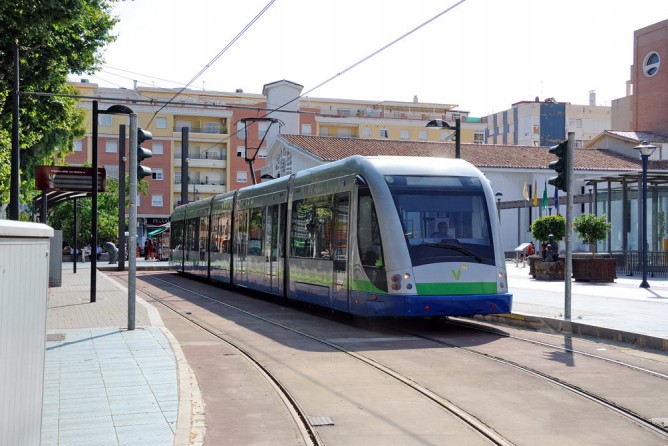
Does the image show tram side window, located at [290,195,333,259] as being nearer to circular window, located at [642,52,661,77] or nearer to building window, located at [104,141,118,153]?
circular window, located at [642,52,661,77]

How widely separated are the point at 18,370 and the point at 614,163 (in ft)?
205

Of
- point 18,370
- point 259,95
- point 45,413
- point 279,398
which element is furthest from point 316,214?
point 259,95

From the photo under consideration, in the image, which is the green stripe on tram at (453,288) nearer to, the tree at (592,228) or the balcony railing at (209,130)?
the tree at (592,228)

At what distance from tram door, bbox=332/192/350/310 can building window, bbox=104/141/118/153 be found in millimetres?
70626

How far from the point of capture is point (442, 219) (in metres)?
14.3

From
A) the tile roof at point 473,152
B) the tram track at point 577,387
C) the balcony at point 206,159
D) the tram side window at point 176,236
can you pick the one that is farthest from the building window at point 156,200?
the tram track at point 577,387

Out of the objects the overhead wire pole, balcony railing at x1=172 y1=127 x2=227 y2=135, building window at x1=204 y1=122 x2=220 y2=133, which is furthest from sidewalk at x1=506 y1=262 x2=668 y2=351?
building window at x1=204 y1=122 x2=220 y2=133

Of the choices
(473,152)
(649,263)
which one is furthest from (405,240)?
(473,152)

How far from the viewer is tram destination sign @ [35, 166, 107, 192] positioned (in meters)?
21.1

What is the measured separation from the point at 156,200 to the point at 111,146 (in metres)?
6.56

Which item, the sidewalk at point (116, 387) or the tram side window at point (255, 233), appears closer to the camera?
Result: the sidewalk at point (116, 387)

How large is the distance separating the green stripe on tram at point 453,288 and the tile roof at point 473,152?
1768 inches

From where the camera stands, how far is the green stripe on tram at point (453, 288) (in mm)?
13945

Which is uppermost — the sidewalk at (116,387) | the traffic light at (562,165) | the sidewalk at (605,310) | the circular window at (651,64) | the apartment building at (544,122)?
the apartment building at (544,122)
